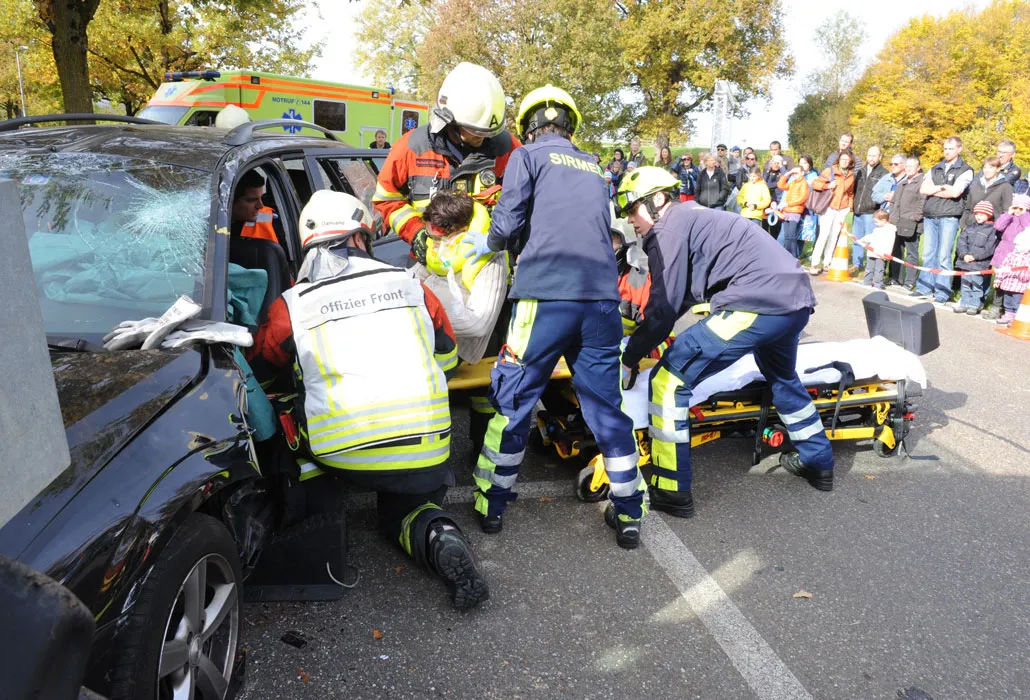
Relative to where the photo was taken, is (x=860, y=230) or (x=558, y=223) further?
(x=860, y=230)

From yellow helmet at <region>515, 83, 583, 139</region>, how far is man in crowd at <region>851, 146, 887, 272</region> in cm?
872

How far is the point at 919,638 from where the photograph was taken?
9.50 ft

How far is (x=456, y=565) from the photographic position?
2789 mm

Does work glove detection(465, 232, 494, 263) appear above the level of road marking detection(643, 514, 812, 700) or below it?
above

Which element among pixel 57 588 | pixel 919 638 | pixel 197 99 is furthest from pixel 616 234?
pixel 197 99

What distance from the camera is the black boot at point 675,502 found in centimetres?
375

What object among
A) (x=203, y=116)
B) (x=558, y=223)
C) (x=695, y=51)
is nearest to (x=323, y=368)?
(x=558, y=223)

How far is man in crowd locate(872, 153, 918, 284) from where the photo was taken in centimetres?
1046

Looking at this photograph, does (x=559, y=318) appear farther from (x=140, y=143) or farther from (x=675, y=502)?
(x=140, y=143)

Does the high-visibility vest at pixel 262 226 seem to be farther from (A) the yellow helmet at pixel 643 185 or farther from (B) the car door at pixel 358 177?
(A) the yellow helmet at pixel 643 185

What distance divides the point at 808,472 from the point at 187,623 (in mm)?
3291

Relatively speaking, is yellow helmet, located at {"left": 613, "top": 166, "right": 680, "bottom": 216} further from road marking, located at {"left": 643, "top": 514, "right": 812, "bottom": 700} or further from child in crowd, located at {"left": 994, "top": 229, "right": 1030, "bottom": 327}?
child in crowd, located at {"left": 994, "top": 229, "right": 1030, "bottom": 327}

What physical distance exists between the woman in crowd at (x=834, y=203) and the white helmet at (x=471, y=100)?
875cm

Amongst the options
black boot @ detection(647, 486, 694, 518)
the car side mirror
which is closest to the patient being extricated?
black boot @ detection(647, 486, 694, 518)
